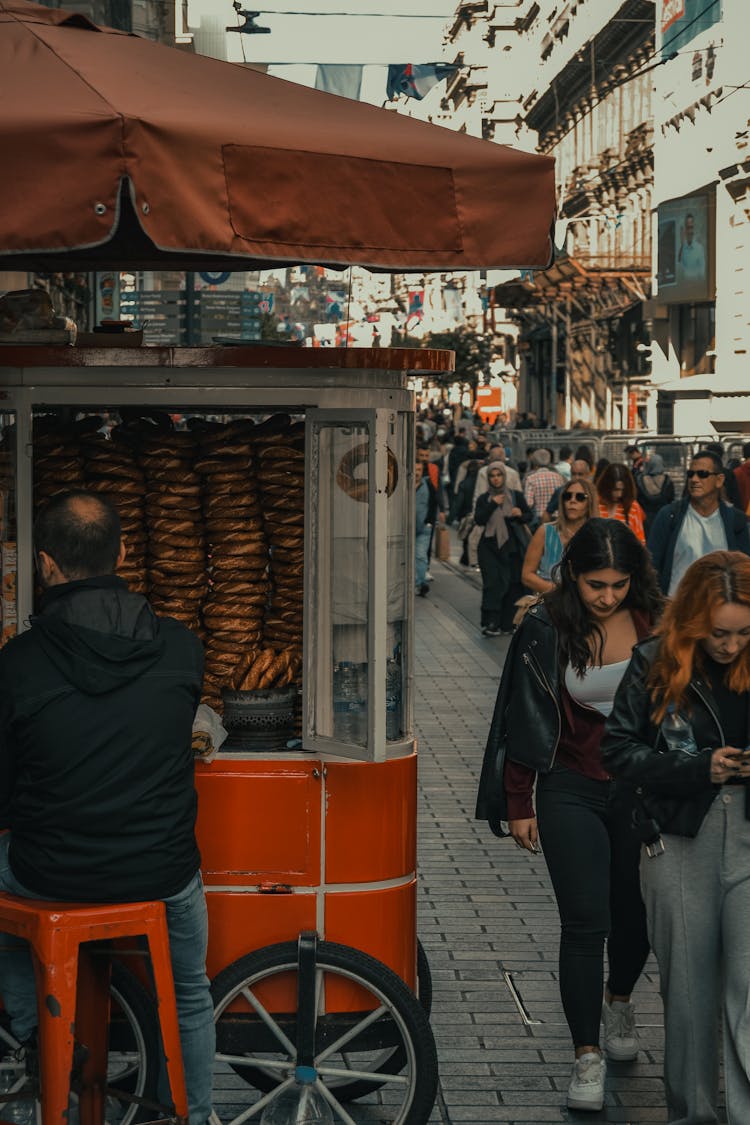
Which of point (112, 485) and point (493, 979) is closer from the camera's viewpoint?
point (112, 485)

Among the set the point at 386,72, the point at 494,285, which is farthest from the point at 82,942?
the point at 494,285

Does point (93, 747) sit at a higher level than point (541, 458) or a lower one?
lower

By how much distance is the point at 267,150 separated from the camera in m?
4.14

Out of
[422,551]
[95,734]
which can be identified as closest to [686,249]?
[422,551]

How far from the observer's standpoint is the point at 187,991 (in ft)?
14.3

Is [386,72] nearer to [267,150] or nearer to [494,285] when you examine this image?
[267,150]

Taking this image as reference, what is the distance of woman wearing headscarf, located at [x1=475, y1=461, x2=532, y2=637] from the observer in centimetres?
1811

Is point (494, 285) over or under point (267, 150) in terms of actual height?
over

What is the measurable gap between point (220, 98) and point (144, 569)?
148 centimetres

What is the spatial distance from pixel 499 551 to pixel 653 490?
2.53 m

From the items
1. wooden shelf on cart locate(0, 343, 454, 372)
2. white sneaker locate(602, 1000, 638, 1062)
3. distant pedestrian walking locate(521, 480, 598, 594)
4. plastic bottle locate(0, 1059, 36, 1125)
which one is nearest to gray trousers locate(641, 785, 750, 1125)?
white sneaker locate(602, 1000, 638, 1062)

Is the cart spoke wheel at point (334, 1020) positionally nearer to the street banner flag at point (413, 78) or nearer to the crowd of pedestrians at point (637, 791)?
the crowd of pedestrians at point (637, 791)

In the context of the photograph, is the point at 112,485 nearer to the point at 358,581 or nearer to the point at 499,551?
the point at 358,581

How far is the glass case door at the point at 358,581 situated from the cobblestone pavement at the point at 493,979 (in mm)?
1304
